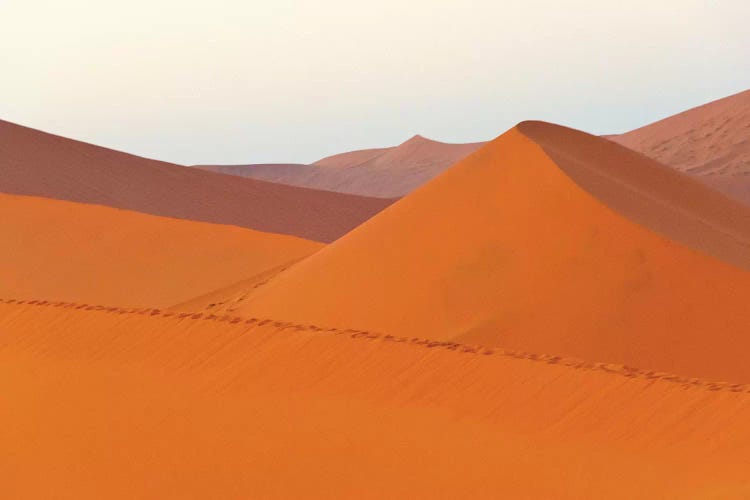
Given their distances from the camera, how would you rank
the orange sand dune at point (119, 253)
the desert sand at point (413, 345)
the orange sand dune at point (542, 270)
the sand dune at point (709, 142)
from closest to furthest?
the desert sand at point (413, 345), the orange sand dune at point (542, 270), the orange sand dune at point (119, 253), the sand dune at point (709, 142)

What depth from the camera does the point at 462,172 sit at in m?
14.9

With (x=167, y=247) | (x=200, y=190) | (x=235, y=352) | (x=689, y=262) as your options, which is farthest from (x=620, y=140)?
(x=235, y=352)

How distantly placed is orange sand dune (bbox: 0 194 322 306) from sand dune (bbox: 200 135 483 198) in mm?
51186

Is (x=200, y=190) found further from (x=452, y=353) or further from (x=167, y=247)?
(x=452, y=353)

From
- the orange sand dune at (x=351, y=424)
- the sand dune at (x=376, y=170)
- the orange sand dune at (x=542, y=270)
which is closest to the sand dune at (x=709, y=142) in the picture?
the sand dune at (x=376, y=170)

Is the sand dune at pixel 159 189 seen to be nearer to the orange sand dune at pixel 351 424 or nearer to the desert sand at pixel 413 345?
the desert sand at pixel 413 345

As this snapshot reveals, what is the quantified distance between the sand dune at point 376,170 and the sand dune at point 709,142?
1573 centimetres

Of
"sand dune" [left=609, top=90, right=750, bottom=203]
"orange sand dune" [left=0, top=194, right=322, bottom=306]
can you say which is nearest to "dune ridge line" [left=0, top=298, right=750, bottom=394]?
"orange sand dune" [left=0, top=194, right=322, bottom=306]

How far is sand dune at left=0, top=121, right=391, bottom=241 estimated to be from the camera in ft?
97.8

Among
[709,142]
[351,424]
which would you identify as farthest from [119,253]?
[709,142]

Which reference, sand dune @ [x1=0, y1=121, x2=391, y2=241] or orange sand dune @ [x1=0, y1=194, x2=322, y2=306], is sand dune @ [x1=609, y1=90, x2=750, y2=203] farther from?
orange sand dune @ [x1=0, y1=194, x2=322, y2=306]

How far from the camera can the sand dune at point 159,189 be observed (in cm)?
2980

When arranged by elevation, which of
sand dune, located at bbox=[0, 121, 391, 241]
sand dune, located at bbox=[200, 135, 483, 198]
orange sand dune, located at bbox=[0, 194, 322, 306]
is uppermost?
sand dune, located at bbox=[200, 135, 483, 198]

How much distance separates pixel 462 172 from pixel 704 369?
5.27 metres
